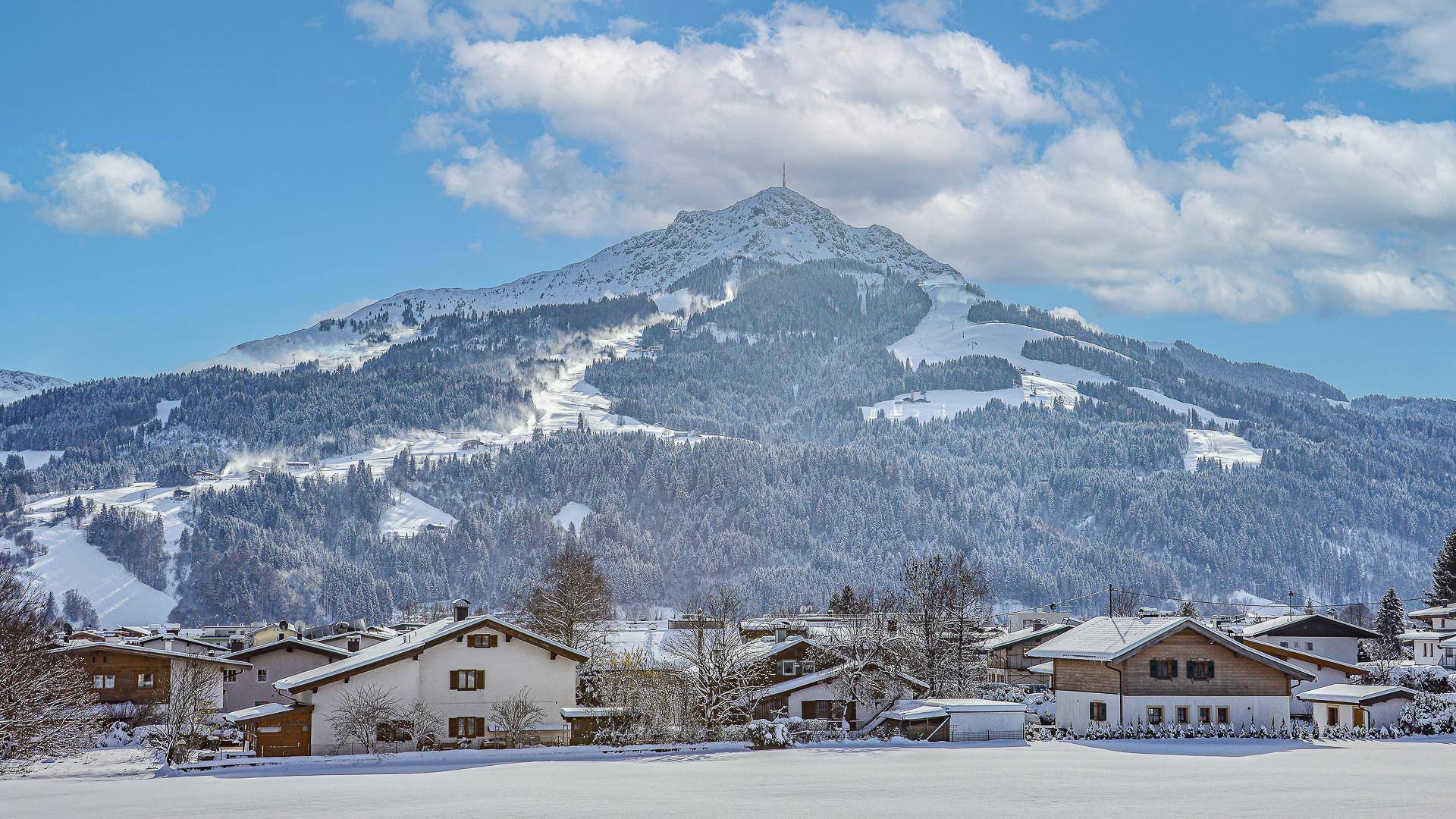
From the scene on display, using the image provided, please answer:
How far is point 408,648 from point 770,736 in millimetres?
17573

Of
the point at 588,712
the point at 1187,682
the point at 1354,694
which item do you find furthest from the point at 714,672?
the point at 1354,694

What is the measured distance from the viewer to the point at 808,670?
70.8 m

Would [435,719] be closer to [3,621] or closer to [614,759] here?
[614,759]

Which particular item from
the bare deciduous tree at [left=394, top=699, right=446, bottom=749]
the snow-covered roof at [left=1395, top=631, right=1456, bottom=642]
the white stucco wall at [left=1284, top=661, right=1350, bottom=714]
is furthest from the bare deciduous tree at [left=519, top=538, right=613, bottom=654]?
the snow-covered roof at [left=1395, top=631, right=1456, bottom=642]

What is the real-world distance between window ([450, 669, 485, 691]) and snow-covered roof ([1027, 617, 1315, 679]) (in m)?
29.8

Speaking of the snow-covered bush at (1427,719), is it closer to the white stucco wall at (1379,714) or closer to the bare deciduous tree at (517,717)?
the white stucco wall at (1379,714)

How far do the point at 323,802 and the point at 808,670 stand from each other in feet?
115

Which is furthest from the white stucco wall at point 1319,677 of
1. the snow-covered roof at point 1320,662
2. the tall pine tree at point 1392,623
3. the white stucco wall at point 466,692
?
the white stucco wall at point 466,692

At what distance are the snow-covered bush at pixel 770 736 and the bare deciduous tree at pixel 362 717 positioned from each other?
1679 cm

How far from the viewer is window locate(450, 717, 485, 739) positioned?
60.5 m

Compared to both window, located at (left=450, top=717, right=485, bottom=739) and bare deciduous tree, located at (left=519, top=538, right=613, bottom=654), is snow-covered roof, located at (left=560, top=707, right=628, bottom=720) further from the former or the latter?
bare deciduous tree, located at (left=519, top=538, right=613, bottom=654)

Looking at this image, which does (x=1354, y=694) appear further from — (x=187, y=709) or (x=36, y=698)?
(x=36, y=698)

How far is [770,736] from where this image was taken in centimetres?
5800

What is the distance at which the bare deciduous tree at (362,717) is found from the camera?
2258 inches
